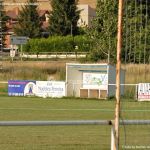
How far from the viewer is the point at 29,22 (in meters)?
101

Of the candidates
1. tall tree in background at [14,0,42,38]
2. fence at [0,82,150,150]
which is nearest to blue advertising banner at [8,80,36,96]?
fence at [0,82,150,150]

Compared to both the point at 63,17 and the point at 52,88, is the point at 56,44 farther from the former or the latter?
the point at 52,88

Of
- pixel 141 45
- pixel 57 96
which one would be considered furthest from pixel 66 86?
pixel 141 45

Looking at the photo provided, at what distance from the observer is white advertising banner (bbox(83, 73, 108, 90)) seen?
40062 millimetres

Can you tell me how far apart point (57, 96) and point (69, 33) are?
64077 millimetres

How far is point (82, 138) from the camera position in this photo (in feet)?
50.8

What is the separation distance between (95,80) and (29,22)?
201ft

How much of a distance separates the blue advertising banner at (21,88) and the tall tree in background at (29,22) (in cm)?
5836

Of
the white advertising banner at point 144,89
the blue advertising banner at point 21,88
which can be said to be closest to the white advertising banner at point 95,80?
the white advertising banner at point 144,89

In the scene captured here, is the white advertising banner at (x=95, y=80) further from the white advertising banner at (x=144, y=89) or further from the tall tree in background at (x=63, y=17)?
the tall tree in background at (x=63, y=17)

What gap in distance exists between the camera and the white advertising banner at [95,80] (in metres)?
40.1

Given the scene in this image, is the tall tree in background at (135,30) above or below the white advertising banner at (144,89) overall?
above

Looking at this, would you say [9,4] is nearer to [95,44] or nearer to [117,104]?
[95,44]

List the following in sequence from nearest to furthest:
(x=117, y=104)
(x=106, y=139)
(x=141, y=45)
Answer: (x=117, y=104), (x=141, y=45), (x=106, y=139)
